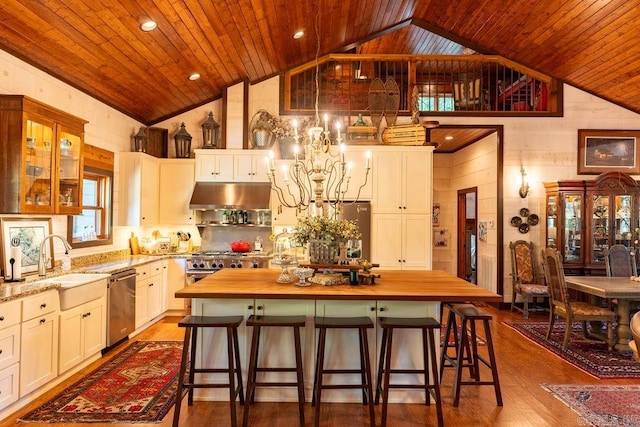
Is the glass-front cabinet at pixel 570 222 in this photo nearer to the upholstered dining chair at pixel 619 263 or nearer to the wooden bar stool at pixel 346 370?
the upholstered dining chair at pixel 619 263

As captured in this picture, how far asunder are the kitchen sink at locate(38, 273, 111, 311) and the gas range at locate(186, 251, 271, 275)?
1.72 m

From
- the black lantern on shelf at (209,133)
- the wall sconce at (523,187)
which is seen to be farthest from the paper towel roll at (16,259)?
the wall sconce at (523,187)

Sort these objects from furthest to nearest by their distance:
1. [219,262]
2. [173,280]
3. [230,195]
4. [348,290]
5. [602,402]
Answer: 1. [230,195]
2. [173,280]
3. [219,262]
4. [602,402]
5. [348,290]

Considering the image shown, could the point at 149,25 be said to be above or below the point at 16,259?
above

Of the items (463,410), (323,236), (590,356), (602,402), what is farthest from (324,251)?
(590,356)

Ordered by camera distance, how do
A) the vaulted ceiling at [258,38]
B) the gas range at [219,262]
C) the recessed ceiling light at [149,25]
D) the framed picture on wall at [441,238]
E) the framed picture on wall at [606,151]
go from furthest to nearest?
the framed picture on wall at [441,238] → the framed picture on wall at [606,151] → the gas range at [219,262] → the recessed ceiling light at [149,25] → the vaulted ceiling at [258,38]

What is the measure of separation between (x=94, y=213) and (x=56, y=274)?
1424 mm

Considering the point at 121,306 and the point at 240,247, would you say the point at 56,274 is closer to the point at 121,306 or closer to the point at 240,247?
the point at 121,306

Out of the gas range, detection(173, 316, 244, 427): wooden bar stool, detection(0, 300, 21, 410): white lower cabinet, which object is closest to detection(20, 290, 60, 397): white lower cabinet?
detection(0, 300, 21, 410): white lower cabinet

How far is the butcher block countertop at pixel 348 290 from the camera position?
3113 mm

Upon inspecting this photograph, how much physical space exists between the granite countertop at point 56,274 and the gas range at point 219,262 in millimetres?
306

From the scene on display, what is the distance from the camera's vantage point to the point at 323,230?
11.7ft

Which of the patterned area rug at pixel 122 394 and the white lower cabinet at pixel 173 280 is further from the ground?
the white lower cabinet at pixel 173 280

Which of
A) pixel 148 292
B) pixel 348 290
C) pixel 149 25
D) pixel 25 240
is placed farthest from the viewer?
pixel 148 292
